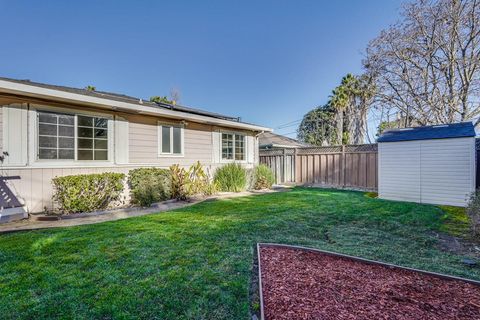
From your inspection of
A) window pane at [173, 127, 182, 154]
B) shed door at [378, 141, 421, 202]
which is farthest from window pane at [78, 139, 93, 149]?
shed door at [378, 141, 421, 202]

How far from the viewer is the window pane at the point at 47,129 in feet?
17.7

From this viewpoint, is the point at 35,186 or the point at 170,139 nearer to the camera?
the point at 35,186

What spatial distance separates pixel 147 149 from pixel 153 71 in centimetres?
1059

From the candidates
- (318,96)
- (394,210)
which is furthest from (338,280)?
(318,96)

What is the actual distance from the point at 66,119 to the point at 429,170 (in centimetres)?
981

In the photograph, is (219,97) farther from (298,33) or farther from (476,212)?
(476,212)

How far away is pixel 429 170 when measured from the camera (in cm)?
663

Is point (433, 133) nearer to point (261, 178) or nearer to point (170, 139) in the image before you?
point (261, 178)

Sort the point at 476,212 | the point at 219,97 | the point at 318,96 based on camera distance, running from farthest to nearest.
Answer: the point at 318,96
the point at 219,97
the point at 476,212

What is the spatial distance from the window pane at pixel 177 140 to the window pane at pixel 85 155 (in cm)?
258

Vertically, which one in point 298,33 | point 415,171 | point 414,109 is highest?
point 298,33

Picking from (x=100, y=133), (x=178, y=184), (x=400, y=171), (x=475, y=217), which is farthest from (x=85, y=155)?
(x=400, y=171)

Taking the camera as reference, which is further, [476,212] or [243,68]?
[243,68]

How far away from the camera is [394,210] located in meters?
5.71
